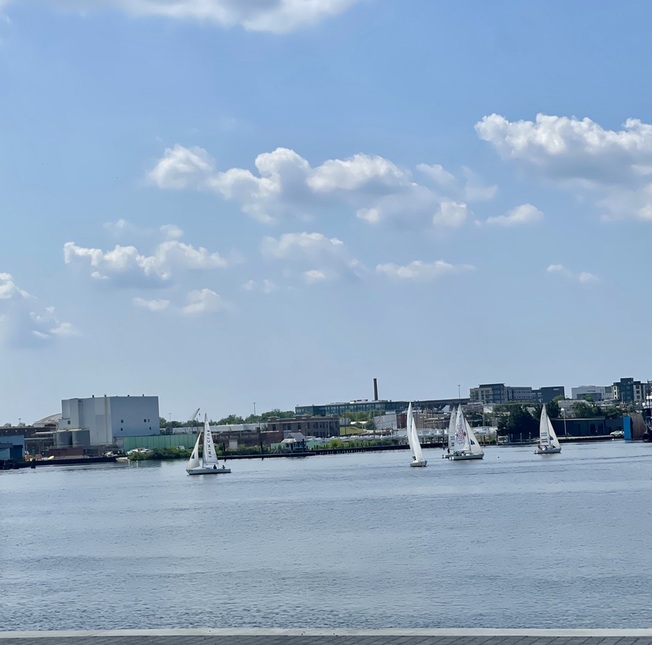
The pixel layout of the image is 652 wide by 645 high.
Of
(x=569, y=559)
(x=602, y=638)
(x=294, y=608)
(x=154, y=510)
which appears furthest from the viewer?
(x=154, y=510)

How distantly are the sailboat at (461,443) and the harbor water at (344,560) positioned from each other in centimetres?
6639

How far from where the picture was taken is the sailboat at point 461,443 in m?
159

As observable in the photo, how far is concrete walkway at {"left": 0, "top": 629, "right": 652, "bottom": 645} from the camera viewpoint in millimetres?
19203

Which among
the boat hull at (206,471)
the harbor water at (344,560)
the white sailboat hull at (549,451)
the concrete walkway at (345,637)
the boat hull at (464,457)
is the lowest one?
the white sailboat hull at (549,451)

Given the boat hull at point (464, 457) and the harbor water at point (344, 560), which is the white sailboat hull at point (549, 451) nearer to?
the boat hull at point (464, 457)

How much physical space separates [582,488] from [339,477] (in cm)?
4594

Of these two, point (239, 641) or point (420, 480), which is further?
point (420, 480)

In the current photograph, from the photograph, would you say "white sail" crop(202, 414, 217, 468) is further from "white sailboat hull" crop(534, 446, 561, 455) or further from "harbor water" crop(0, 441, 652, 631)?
"harbor water" crop(0, 441, 652, 631)

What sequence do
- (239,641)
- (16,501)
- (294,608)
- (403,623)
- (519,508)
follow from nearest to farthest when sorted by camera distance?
(239,641) → (403,623) → (294,608) → (519,508) → (16,501)

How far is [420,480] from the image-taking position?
110312 millimetres

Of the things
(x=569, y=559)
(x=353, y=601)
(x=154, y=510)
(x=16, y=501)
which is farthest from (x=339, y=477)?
(x=353, y=601)

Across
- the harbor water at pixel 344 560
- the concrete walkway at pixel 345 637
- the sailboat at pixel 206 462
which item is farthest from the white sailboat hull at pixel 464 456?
the concrete walkway at pixel 345 637

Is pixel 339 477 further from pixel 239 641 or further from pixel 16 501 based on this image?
pixel 239 641

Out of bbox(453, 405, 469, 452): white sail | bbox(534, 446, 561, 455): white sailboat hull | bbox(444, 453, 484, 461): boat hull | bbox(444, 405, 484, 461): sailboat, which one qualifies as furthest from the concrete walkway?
bbox(534, 446, 561, 455): white sailboat hull
